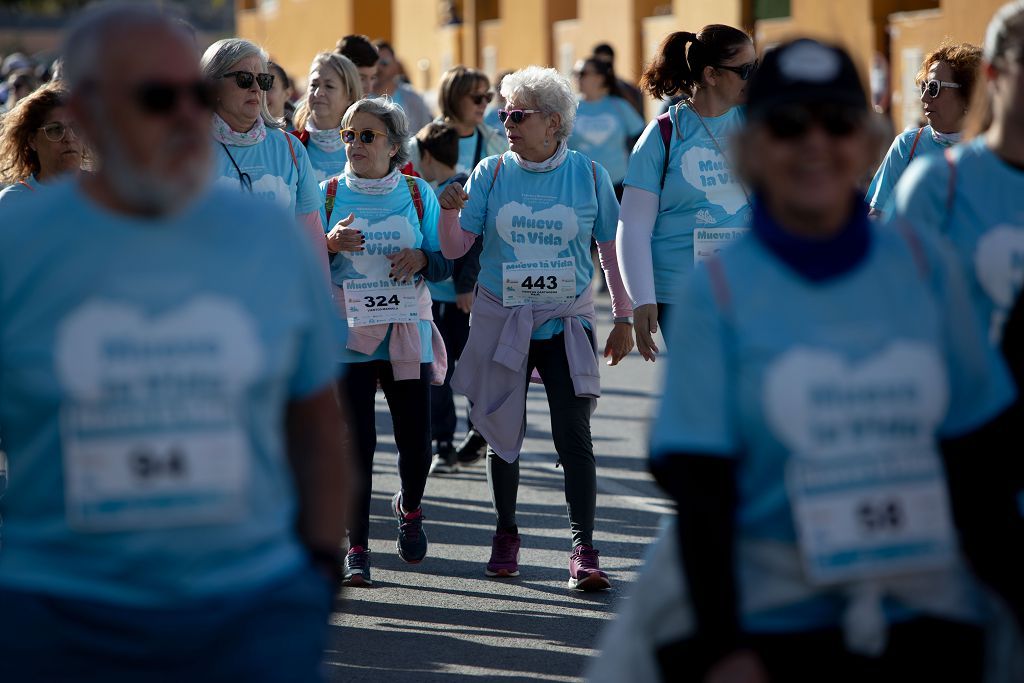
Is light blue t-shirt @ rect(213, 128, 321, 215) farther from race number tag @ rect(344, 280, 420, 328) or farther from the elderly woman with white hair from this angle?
the elderly woman with white hair

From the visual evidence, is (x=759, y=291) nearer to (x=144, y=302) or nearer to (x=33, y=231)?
(x=144, y=302)

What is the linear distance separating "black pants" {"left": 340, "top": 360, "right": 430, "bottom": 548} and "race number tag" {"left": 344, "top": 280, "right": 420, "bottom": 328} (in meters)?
0.19

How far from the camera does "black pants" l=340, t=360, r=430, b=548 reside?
661 centimetres

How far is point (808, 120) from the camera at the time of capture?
108 inches

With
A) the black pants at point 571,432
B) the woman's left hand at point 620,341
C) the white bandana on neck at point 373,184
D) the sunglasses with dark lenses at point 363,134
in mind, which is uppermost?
the sunglasses with dark lenses at point 363,134

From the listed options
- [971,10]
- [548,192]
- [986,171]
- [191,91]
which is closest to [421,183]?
[548,192]

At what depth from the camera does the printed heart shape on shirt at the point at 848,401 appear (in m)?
2.66

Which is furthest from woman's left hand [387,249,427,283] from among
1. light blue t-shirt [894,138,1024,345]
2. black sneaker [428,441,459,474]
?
light blue t-shirt [894,138,1024,345]

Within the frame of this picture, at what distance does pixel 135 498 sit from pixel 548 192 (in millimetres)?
4137

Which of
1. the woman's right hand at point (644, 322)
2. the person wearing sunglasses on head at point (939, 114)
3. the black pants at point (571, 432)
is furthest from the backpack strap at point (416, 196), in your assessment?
the person wearing sunglasses on head at point (939, 114)

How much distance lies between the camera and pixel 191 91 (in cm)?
268

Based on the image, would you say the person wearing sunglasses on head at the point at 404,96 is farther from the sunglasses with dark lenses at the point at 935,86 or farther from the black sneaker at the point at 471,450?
the sunglasses with dark lenses at the point at 935,86

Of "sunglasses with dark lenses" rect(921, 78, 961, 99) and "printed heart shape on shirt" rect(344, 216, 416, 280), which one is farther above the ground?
"sunglasses with dark lenses" rect(921, 78, 961, 99)

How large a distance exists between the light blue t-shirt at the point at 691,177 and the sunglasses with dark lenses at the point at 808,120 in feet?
11.9
